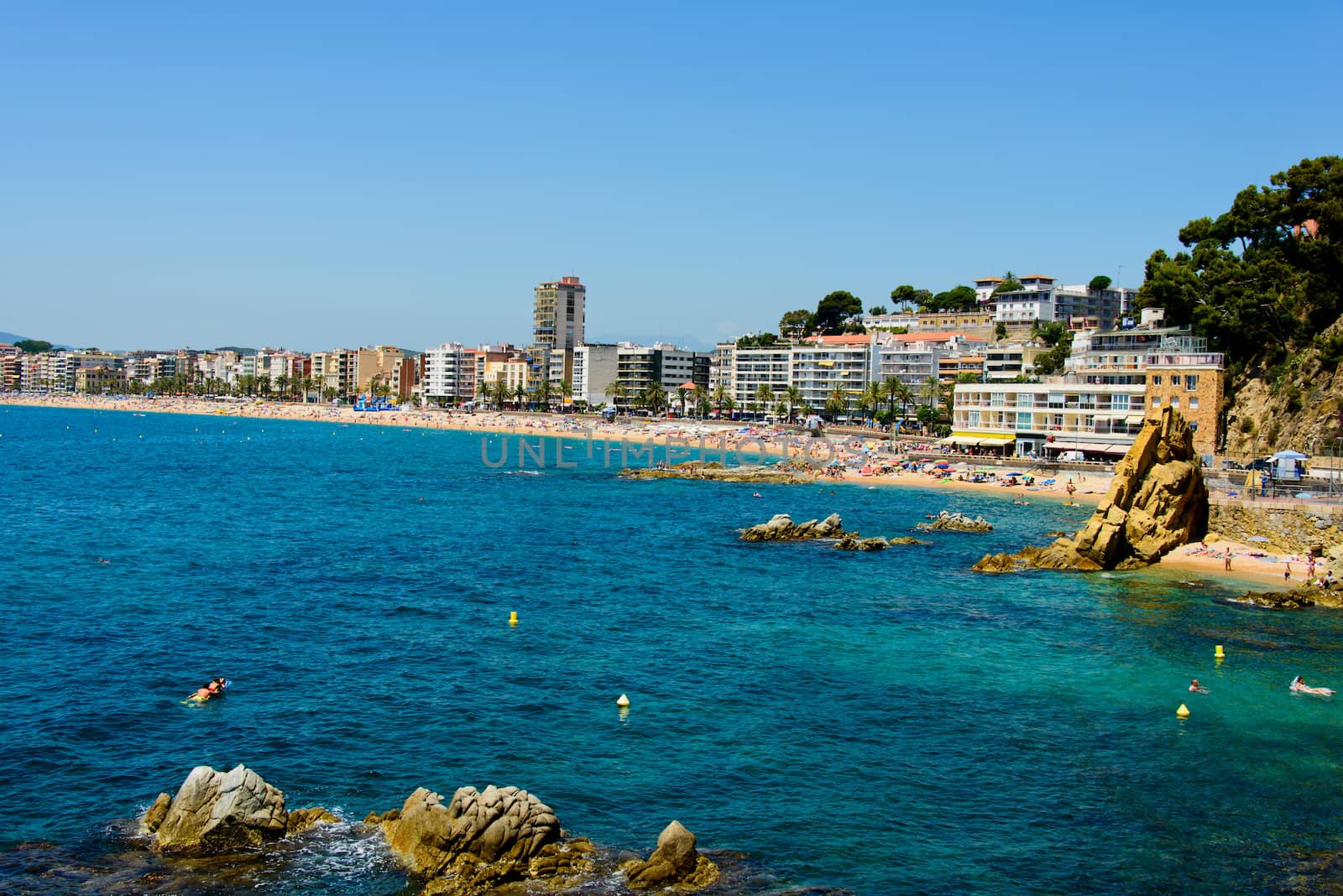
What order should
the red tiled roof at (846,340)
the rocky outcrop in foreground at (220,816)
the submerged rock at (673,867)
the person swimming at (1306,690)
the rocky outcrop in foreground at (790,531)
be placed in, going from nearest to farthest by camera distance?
the submerged rock at (673,867) < the rocky outcrop in foreground at (220,816) < the person swimming at (1306,690) < the rocky outcrop in foreground at (790,531) < the red tiled roof at (846,340)

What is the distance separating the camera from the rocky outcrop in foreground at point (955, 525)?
62.0m

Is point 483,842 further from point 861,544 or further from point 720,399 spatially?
point 720,399

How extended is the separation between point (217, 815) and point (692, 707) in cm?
1228

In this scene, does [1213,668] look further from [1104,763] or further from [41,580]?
[41,580]

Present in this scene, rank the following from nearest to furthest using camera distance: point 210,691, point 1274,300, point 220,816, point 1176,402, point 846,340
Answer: point 220,816, point 210,691, point 1274,300, point 1176,402, point 846,340

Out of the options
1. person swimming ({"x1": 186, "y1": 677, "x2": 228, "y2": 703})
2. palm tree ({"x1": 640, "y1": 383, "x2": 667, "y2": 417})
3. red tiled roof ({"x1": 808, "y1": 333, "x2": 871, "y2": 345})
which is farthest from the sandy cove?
person swimming ({"x1": 186, "y1": 677, "x2": 228, "y2": 703})

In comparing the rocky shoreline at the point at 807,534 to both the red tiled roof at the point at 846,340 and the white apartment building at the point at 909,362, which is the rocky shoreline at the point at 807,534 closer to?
the white apartment building at the point at 909,362

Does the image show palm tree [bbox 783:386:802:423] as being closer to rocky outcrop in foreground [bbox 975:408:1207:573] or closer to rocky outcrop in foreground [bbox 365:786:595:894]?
rocky outcrop in foreground [bbox 975:408:1207:573]

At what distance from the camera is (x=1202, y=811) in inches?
863

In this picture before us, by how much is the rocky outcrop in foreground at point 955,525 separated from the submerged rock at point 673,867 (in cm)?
4577

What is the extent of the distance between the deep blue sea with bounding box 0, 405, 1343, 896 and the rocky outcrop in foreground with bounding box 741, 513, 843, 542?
3.37 metres

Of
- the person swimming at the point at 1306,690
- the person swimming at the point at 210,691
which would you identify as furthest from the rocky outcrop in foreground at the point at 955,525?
the person swimming at the point at 210,691

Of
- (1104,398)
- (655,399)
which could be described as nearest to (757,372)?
(655,399)

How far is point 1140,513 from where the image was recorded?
2029 inches
